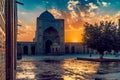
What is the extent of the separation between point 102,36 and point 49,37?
88.8 ft

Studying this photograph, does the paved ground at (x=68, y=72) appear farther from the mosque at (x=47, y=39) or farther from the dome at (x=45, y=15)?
the dome at (x=45, y=15)

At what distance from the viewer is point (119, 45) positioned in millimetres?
34844

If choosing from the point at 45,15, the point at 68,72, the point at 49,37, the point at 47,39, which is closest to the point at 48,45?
the point at 47,39

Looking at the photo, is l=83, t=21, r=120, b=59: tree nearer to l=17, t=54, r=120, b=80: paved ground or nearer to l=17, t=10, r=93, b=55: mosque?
l=17, t=54, r=120, b=80: paved ground

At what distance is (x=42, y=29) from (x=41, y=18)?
8.78 feet

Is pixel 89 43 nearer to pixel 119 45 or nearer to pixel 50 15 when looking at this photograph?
pixel 119 45

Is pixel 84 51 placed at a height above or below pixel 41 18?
below

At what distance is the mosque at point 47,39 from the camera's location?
2233 inches

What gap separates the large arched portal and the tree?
926 inches

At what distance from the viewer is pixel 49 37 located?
60250 mm

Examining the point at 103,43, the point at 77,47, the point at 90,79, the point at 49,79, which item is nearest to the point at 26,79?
the point at 49,79

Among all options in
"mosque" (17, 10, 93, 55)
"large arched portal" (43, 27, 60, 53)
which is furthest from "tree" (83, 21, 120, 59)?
"large arched portal" (43, 27, 60, 53)

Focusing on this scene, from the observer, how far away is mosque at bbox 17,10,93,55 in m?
56.7

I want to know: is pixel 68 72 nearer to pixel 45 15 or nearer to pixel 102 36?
pixel 102 36
